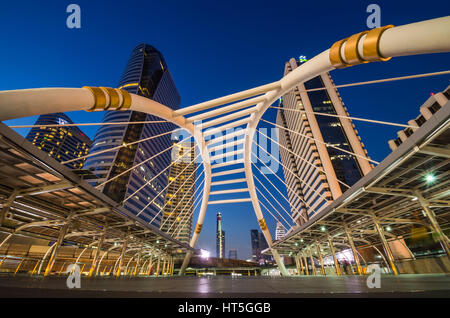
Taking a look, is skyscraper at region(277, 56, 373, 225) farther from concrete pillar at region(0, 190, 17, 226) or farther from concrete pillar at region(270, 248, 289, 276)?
concrete pillar at region(0, 190, 17, 226)

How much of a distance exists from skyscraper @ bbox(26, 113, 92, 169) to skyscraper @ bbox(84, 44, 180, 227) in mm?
60421

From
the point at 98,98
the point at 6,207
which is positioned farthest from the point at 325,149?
the point at 6,207

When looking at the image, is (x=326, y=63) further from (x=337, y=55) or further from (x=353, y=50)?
(x=353, y=50)

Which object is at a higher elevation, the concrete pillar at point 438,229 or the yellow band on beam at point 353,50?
the yellow band on beam at point 353,50

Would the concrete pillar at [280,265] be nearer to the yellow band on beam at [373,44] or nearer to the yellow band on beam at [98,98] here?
the yellow band on beam at [373,44]

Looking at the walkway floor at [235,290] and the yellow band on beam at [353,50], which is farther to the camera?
the yellow band on beam at [353,50]

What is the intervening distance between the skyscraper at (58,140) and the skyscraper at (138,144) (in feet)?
198

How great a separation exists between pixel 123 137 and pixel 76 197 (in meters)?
84.9

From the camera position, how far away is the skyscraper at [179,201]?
19.8 metres

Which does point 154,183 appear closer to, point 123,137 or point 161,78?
point 123,137

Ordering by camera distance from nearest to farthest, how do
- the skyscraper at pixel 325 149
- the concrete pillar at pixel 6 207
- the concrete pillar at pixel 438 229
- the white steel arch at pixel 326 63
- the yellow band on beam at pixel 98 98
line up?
the white steel arch at pixel 326 63, the yellow band on beam at pixel 98 98, the concrete pillar at pixel 6 207, the concrete pillar at pixel 438 229, the skyscraper at pixel 325 149

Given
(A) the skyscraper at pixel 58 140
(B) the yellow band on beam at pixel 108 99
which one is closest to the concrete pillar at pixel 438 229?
(B) the yellow band on beam at pixel 108 99

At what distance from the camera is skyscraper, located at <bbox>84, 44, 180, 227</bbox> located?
76938 mm

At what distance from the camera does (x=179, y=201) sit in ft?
232
